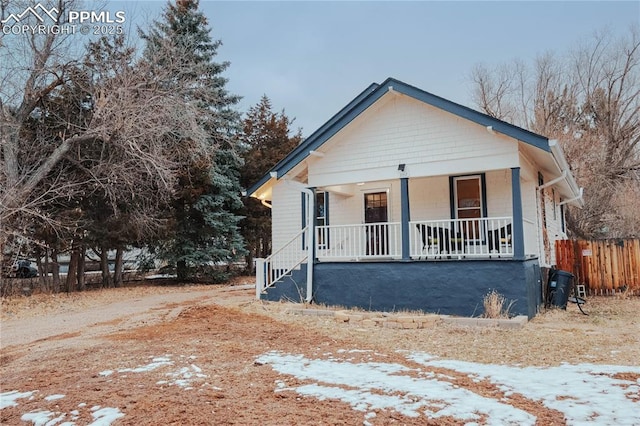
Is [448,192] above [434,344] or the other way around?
above

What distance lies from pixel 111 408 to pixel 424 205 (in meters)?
9.12

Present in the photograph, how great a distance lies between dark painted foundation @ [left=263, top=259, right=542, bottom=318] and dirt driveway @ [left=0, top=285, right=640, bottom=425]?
852 mm

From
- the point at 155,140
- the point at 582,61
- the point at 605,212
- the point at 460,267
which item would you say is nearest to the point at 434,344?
the point at 460,267

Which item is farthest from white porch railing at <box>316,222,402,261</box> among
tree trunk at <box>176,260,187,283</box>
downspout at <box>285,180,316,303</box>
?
tree trunk at <box>176,260,187,283</box>

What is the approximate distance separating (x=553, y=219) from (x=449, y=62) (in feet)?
56.9

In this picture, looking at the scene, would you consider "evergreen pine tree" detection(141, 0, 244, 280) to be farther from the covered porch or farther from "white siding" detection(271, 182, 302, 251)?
the covered porch

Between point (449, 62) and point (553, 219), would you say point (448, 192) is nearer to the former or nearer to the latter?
point (553, 219)

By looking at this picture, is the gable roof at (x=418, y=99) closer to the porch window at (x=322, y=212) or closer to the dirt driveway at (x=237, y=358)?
the porch window at (x=322, y=212)

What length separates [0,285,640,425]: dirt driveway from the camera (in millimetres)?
3912

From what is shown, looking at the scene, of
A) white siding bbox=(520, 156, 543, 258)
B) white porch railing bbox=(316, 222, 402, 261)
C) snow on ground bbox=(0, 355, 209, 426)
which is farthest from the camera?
white porch railing bbox=(316, 222, 402, 261)

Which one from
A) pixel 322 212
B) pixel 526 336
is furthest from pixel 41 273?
pixel 526 336

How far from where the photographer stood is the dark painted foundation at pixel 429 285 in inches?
353

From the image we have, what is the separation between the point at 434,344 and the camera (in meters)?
6.92

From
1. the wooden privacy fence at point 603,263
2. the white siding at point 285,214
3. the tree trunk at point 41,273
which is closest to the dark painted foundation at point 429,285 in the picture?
the wooden privacy fence at point 603,263
